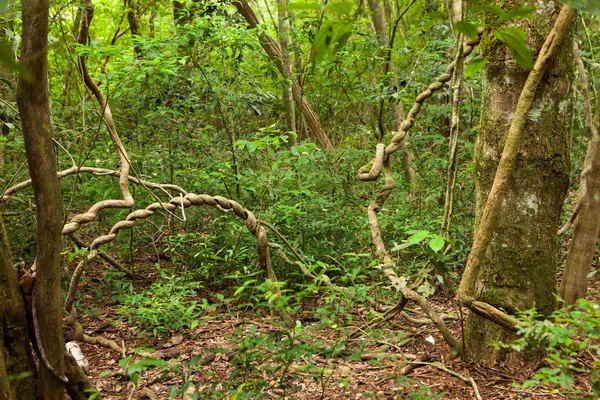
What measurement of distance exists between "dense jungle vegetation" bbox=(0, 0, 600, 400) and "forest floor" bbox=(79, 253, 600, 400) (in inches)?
0.7

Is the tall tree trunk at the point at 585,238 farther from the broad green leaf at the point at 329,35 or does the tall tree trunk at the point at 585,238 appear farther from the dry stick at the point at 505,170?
the broad green leaf at the point at 329,35

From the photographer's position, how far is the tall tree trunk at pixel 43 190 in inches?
80.7

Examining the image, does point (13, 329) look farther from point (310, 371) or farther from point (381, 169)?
point (381, 169)

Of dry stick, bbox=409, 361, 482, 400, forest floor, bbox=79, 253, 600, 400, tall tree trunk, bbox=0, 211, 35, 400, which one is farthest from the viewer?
dry stick, bbox=409, 361, 482, 400

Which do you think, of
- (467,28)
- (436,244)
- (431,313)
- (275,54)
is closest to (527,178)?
(436,244)

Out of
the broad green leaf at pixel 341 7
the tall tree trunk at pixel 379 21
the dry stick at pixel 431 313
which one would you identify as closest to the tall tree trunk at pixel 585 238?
the dry stick at pixel 431 313

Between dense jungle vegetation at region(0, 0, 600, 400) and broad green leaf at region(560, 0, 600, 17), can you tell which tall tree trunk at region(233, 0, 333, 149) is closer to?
dense jungle vegetation at region(0, 0, 600, 400)

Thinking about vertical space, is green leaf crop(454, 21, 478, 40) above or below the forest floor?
above

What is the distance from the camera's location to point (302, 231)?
194 inches

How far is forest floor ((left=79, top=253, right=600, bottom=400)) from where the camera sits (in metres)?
2.48

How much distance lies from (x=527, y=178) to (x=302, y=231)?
2.38 metres

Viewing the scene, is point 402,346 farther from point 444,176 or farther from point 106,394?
point 444,176

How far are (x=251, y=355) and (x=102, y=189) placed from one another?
3293mm

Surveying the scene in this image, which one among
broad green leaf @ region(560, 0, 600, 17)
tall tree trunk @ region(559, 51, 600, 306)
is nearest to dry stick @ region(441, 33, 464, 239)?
tall tree trunk @ region(559, 51, 600, 306)
